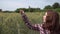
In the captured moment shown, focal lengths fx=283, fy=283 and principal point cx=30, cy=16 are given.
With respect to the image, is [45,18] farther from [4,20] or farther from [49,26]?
[4,20]

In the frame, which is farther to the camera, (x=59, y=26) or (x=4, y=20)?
(x=4, y=20)

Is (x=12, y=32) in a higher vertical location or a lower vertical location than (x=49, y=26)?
lower

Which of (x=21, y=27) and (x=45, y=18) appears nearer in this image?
(x=45, y=18)

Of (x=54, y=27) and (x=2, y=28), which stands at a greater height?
(x=54, y=27)

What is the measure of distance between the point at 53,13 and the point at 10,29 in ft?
13.3

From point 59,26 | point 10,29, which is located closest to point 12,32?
point 10,29

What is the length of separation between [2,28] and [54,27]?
4004 mm

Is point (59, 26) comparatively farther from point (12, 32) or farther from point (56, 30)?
point (12, 32)

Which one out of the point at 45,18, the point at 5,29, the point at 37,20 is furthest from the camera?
the point at 37,20

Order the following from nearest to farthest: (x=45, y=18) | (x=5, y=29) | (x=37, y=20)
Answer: (x=45, y=18) → (x=5, y=29) → (x=37, y=20)

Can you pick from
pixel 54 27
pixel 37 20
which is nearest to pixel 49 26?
pixel 54 27

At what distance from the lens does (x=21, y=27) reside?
27.2 ft

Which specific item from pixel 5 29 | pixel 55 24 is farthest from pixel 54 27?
pixel 5 29

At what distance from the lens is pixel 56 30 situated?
13.4ft
